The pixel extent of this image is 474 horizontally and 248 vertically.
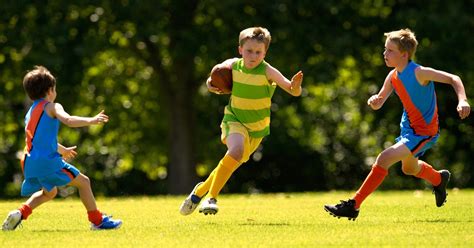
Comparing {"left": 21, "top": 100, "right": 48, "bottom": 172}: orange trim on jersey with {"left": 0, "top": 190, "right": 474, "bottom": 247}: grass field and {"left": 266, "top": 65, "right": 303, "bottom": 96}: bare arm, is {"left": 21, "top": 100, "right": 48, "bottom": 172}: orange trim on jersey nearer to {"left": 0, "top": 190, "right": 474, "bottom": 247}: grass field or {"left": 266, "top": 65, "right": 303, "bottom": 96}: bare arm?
{"left": 0, "top": 190, "right": 474, "bottom": 247}: grass field

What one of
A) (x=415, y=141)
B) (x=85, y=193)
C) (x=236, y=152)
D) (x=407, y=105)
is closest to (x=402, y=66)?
(x=407, y=105)

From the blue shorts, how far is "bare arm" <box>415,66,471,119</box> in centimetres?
298

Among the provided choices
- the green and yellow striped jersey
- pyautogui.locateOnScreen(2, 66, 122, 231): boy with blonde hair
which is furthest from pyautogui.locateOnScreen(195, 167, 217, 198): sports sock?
pyautogui.locateOnScreen(2, 66, 122, 231): boy with blonde hair

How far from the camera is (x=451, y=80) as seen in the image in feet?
29.9

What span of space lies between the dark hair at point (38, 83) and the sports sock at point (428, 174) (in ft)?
11.5

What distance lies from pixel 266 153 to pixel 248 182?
1183mm

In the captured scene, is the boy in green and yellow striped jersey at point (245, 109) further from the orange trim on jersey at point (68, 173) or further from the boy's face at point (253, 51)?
the orange trim on jersey at point (68, 173)

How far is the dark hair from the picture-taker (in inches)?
344

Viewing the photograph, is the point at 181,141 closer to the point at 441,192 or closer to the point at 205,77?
the point at 205,77

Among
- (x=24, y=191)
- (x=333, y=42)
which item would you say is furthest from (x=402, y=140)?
(x=333, y=42)

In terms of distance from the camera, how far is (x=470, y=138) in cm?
2744

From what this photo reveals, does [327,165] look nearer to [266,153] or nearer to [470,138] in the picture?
[266,153]

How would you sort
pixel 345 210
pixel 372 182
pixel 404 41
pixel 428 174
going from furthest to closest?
pixel 428 174, pixel 404 41, pixel 372 182, pixel 345 210

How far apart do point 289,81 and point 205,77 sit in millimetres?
14742
